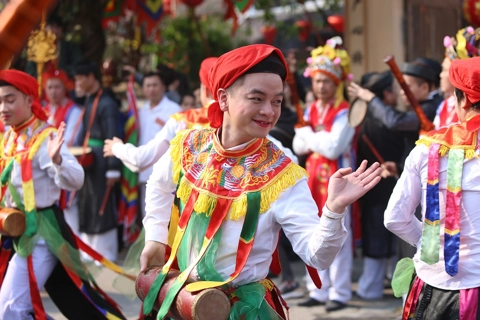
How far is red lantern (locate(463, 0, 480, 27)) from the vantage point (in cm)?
777

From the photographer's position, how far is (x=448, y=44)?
4918mm

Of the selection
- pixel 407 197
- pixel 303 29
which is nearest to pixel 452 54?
pixel 407 197

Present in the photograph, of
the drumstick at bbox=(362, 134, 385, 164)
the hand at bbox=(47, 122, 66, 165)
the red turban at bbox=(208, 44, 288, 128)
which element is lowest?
the drumstick at bbox=(362, 134, 385, 164)

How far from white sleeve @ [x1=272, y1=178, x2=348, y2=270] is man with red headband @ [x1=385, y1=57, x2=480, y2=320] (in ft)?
2.08

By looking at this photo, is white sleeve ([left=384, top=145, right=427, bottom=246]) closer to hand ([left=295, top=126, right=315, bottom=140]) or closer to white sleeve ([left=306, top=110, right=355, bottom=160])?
white sleeve ([left=306, top=110, right=355, bottom=160])

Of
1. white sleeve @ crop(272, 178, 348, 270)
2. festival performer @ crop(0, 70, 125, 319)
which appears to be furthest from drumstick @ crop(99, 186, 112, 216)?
white sleeve @ crop(272, 178, 348, 270)

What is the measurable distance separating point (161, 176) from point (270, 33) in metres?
9.81

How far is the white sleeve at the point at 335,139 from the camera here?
20.0 feet

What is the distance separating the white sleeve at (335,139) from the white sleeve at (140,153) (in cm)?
158

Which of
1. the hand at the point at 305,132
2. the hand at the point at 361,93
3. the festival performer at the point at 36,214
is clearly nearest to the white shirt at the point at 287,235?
the festival performer at the point at 36,214

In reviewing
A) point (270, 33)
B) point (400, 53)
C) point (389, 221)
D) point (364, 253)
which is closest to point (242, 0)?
point (400, 53)

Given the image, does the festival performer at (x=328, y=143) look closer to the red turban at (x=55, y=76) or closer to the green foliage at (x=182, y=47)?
the red turban at (x=55, y=76)

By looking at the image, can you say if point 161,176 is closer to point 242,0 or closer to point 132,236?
point 132,236

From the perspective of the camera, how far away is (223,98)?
3.05 meters
